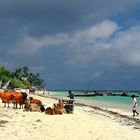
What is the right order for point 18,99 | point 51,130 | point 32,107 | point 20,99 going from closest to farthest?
point 51,130 → point 32,107 → point 20,99 → point 18,99

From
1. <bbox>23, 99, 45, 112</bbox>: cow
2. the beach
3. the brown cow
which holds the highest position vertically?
the brown cow

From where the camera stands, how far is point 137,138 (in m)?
19.3

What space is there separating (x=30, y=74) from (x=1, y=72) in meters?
99.7

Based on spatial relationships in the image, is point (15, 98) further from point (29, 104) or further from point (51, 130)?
point (51, 130)

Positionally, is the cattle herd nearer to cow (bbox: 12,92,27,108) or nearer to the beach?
cow (bbox: 12,92,27,108)

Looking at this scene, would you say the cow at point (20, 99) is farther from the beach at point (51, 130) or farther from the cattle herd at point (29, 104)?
the beach at point (51, 130)

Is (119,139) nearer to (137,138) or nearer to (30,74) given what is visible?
(137,138)

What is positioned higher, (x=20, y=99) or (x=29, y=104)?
(x=20, y=99)

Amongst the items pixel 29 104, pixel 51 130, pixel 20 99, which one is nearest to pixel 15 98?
pixel 20 99

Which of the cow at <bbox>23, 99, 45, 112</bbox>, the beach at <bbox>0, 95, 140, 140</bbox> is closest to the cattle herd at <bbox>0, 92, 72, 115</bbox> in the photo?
the cow at <bbox>23, 99, 45, 112</bbox>

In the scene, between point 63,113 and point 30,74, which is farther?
point 30,74

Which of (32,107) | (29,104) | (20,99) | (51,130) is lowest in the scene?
(51,130)

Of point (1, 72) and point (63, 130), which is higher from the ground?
point (1, 72)

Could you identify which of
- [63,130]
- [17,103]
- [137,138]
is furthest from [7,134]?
[17,103]
